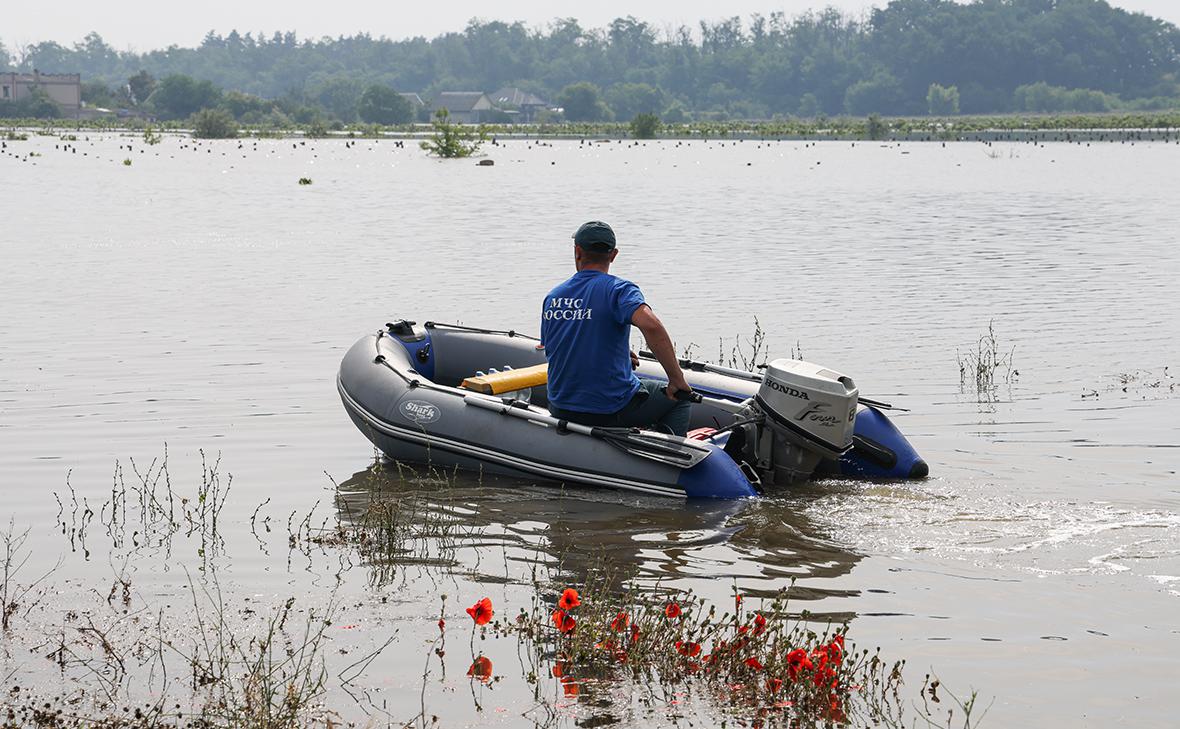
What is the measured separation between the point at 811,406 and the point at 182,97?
438 ft

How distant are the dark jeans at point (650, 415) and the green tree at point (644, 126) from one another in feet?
285

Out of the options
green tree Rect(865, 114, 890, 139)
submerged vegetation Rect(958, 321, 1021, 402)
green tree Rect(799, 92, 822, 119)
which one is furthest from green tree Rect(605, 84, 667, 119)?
submerged vegetation Rect(958, 321, 1021, 402)

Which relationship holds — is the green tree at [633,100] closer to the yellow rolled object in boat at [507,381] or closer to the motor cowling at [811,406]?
the yellow rolled object in boat at [507,381]

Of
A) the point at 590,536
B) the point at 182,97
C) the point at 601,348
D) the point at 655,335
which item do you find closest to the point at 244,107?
the point at 182,97

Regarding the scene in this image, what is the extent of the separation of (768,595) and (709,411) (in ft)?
9.56

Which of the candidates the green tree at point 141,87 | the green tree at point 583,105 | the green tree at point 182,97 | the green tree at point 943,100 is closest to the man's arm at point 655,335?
the green tree at point 182,97

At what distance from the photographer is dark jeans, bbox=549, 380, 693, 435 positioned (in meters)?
8.34

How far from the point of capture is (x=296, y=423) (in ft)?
34.1

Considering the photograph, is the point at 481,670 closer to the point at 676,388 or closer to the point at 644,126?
the point at 676,388

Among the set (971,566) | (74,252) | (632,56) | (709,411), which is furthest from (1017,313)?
(632,56)

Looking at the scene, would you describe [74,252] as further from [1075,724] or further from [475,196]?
[1075,724]

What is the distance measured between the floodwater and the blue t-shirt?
557mm

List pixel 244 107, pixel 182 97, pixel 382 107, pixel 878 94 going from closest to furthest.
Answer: pixel 244 107 → pixel 182 97 → pixel 382 107 → pixel 878 94

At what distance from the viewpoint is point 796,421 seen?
7.95 m
